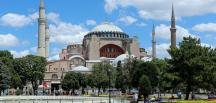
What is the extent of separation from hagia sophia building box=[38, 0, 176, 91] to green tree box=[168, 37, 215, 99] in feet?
249

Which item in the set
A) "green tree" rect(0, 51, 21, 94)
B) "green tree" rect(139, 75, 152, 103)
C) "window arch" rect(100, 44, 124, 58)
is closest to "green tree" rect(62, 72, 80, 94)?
"green tree" rect(0, 51, 21, 94)

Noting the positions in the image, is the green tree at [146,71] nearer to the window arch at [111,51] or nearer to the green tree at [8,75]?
the green tree at [8,75]

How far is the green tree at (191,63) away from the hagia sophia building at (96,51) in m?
75.9

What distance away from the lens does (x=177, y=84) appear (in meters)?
50.9

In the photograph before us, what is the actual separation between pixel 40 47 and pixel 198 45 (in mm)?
65390

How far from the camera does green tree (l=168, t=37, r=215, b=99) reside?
48500 millimetres

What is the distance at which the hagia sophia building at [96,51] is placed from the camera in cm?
12888

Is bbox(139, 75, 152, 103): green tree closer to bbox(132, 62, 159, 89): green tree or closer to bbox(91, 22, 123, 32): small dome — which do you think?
bbox(132, 62, 159, 89): green tree

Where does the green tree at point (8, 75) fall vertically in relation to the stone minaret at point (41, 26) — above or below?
below

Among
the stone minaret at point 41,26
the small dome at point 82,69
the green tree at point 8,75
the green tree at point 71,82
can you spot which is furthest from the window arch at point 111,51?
the green tree at point 8,75

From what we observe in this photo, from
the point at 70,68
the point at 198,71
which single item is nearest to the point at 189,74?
the point at 198,71

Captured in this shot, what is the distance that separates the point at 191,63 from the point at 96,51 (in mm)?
91451

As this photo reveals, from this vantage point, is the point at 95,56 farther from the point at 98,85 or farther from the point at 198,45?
the point at 198,45

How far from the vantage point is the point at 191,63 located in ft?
158
